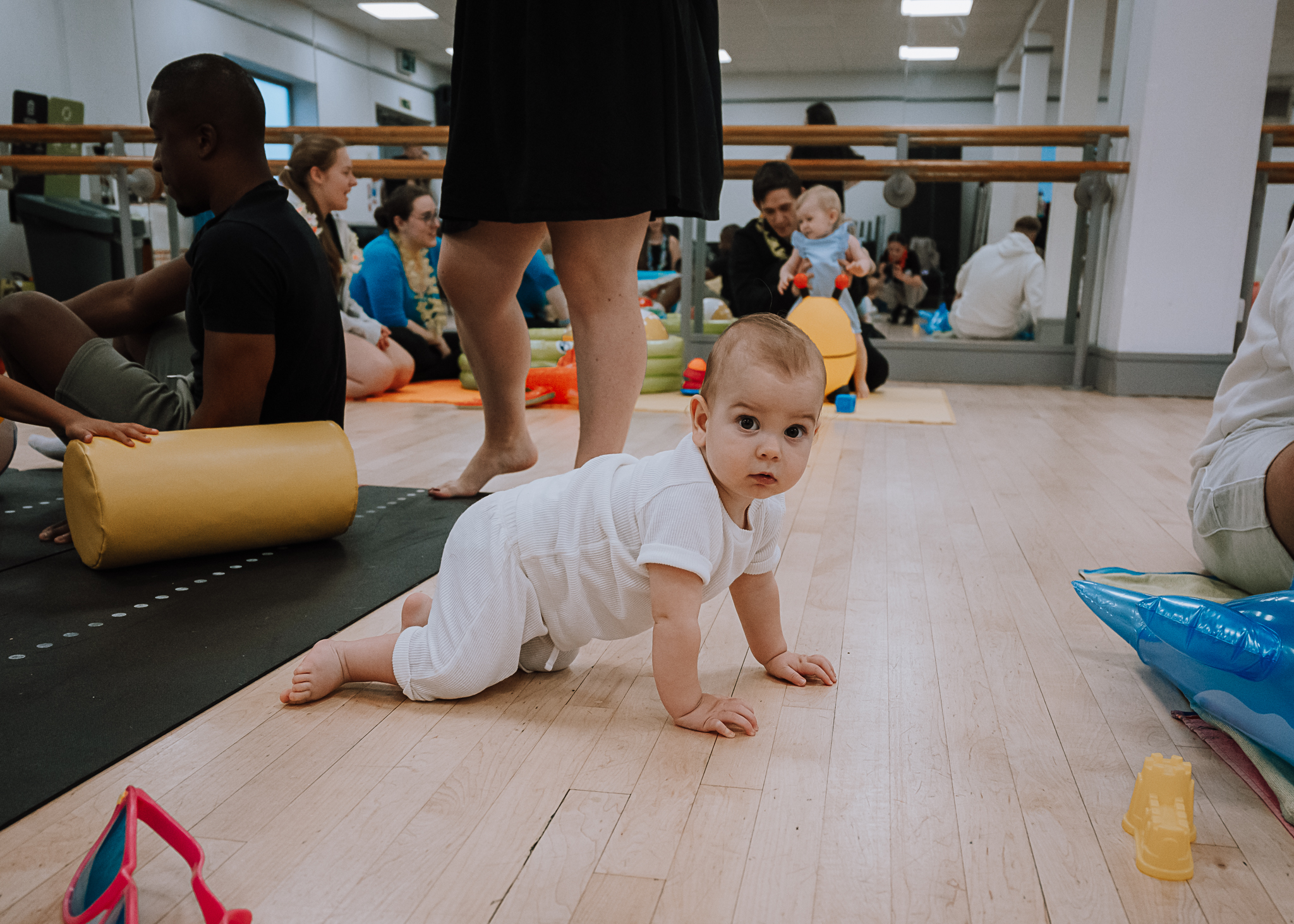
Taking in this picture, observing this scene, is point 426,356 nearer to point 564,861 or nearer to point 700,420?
point 700,420

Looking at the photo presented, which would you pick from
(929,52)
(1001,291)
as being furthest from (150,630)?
(929,52)

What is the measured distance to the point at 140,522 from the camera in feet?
4.64

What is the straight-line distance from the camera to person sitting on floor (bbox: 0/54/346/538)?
1569mm

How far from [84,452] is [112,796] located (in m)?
0.74

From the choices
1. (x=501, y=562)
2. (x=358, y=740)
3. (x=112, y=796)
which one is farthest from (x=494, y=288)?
(x=112, y=796)

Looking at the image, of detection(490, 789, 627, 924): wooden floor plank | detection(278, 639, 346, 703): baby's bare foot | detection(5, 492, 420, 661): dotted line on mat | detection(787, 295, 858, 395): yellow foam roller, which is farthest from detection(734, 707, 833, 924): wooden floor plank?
detection(787, 295, 858, 395): yellow foam roller

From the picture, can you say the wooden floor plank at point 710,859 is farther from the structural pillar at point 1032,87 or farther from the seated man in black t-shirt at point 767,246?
the structural pillar at point 1032,87

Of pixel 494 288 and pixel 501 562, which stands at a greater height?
pixel 494 288

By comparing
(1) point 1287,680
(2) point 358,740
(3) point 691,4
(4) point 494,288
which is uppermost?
(3) point 691,4

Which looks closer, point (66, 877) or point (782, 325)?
point (66, 877)

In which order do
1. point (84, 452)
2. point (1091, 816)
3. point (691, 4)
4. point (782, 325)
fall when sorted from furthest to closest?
1. point (691, 4)
2. point (84, 452)
3. point (782, 325)
4. point (1091, 816)

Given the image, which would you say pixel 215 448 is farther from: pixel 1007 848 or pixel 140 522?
pixel 1007 848

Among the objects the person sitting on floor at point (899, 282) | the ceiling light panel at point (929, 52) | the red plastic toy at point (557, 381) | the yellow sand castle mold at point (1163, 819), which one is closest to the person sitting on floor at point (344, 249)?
the red plastic toy at point (557, 381)

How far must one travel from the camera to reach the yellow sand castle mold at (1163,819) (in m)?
0.74
